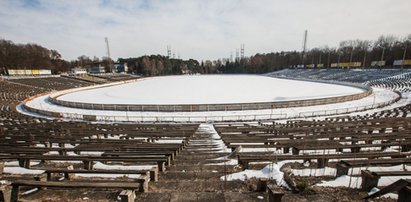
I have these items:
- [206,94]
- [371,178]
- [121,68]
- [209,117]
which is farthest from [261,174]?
[121,68]

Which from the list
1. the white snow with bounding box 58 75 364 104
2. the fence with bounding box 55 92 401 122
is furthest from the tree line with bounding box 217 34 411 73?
the fence with bounding box 55 92 401 122

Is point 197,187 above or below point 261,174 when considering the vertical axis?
above

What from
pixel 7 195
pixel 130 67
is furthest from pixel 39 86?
pixel 130 67

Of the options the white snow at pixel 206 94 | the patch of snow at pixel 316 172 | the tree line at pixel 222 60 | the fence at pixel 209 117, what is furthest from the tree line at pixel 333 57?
the patch of snow at pixel 316 172

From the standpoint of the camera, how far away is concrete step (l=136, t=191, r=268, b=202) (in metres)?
4.14

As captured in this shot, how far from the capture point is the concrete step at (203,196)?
4.14 metres

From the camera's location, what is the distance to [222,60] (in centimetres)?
19500

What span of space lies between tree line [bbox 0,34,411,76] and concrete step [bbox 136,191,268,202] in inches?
3796

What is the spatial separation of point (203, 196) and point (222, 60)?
19520cm

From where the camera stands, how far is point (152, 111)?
2864cm

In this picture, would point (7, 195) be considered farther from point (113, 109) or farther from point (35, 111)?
point (35, 111)

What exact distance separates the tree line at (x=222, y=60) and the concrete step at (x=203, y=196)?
96418mm

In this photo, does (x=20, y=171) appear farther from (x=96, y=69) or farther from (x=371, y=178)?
(x=96, y=69)

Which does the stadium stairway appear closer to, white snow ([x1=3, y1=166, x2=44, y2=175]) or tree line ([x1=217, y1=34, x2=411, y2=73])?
white snow ([x1=3, y1=166, x2=44, y2=175])
